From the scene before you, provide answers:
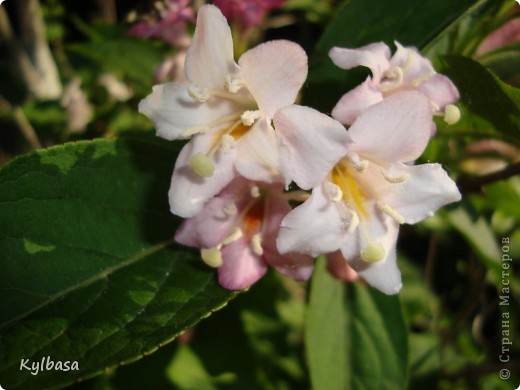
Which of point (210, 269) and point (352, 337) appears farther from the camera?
point (352, 337)

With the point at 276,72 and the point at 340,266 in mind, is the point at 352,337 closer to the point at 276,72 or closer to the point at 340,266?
the point at 340,266

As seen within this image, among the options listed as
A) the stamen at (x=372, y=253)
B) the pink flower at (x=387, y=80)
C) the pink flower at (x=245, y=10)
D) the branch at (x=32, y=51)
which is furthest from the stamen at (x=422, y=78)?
the branch at (x=32, y=51)

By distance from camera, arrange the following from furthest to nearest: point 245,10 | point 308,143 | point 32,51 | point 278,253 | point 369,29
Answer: point 32,51
point 245,10
point 369,29
point 278,253
point 308,143

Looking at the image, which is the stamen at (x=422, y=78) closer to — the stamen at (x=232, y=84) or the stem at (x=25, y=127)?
the stamen at (x=232, y=84)

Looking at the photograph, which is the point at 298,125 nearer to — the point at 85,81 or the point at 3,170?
the point at 3,170

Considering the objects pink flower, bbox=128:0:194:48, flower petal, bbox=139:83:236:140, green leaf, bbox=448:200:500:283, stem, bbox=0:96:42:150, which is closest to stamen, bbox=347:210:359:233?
flower petal, bbox=139:83:236:140

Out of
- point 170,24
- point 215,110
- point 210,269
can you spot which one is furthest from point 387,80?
point 170,24

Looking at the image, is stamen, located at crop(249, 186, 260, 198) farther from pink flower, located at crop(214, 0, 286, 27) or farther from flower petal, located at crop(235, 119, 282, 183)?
pink flower, located at crop(214, 0, 286, 27)
